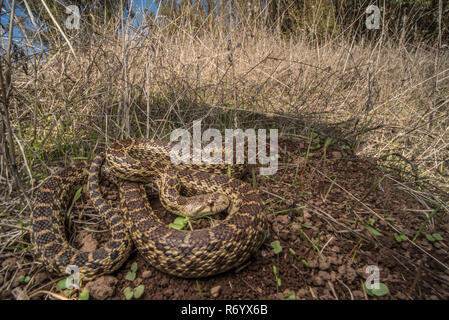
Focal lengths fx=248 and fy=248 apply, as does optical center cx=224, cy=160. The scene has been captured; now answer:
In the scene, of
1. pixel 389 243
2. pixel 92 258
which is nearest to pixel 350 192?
pixel 389 243

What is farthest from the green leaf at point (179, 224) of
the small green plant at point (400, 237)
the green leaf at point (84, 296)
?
the small green plant at point (400, 237)

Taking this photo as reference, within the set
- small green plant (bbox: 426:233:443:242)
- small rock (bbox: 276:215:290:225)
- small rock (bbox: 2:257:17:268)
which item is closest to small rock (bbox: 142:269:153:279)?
small rock (bbox: 2:257:17:268)

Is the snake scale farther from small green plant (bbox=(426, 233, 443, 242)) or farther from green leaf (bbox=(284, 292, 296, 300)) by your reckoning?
small green plant (bbox=(426, 233, 443, 242))

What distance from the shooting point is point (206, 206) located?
3.20 metres

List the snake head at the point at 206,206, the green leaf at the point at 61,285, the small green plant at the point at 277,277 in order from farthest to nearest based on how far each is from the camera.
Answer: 1. the snake head at the point at 206,206
2. the green leaf at the point at 61,285
3. the small green plant at the point at 277,277

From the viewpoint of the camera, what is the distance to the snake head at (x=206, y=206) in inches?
126

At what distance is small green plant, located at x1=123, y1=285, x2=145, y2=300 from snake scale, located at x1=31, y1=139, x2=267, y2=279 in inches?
10.3

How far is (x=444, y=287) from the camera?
2.31m

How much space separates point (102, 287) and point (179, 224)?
40.1 inches

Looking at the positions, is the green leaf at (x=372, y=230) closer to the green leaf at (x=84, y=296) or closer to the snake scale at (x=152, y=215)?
the snake scale at (x=152, y=215)

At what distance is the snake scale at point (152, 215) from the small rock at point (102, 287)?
0.10m

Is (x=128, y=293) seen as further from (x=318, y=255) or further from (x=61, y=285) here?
(x=318, y=255)

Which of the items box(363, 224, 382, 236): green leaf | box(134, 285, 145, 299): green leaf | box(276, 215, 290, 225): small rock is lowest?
box(134, 285, 145, 299): green leaf

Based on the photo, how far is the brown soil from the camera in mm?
2367
